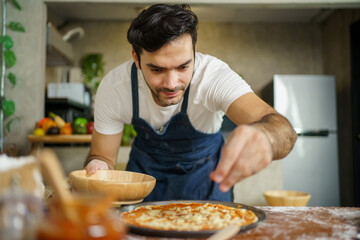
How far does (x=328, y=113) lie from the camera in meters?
4.59

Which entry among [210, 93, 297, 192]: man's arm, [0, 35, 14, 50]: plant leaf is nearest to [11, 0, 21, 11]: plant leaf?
[0, 35, 14, 50]: plant leaf

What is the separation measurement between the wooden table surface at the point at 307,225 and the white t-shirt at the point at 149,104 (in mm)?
609

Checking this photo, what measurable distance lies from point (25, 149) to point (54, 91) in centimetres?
142

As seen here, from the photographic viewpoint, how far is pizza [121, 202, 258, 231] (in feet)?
2.85

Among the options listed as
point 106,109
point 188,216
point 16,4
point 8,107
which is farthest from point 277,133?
point 16,4

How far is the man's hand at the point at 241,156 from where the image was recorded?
861 millimetres

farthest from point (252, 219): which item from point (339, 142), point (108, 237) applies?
point (339, 142)

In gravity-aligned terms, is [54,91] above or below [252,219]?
above

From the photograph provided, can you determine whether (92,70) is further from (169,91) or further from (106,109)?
(169,91)

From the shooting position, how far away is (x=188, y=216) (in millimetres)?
978

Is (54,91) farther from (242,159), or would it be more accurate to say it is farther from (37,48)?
(242,159)

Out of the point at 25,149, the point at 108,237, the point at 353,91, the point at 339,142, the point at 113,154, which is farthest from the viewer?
the point at 339,142

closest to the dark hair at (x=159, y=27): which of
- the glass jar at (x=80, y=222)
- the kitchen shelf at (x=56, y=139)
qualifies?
the glass jar at (x=80, y=222)

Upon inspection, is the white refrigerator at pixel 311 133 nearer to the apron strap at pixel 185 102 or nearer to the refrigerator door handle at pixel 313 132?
the refrigerator door handle at pixel 313 132
